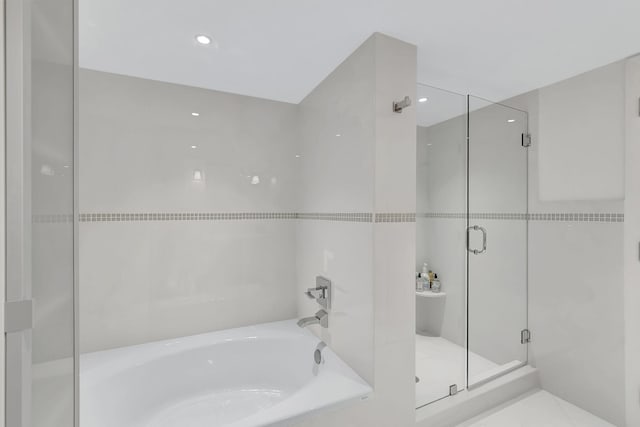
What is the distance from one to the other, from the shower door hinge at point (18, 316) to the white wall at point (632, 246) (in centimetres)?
252

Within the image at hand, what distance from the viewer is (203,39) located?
1512 mm

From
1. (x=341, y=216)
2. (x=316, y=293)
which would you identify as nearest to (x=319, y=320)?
(x=316, y=293)

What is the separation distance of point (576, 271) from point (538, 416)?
3.04 feet

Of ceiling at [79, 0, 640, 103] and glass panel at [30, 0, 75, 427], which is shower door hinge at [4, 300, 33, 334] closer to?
glass panel at [30, 0, 75, 427]

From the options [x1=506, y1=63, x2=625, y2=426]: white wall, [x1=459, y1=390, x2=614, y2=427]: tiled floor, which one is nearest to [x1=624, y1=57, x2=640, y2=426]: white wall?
[x1=506, y1=63, x2=625, y2=426]: white wall

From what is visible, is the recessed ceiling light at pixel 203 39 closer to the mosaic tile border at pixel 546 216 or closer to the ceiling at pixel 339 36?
the ceiling at pixel 339 36

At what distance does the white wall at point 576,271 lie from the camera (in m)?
1.72

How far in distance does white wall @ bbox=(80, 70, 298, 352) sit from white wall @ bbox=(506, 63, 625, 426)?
181cm

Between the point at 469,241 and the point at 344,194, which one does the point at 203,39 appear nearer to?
the point at 344,194

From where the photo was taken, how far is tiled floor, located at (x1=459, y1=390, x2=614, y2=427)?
1740mm

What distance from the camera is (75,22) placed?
83 centimetres

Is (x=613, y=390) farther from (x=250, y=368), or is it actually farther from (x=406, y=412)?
(x=250, y=368)

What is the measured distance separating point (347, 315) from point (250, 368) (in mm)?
870

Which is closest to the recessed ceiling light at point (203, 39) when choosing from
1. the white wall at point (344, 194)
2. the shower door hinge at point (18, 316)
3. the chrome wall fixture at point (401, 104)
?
the white wall at point (344, 194)
